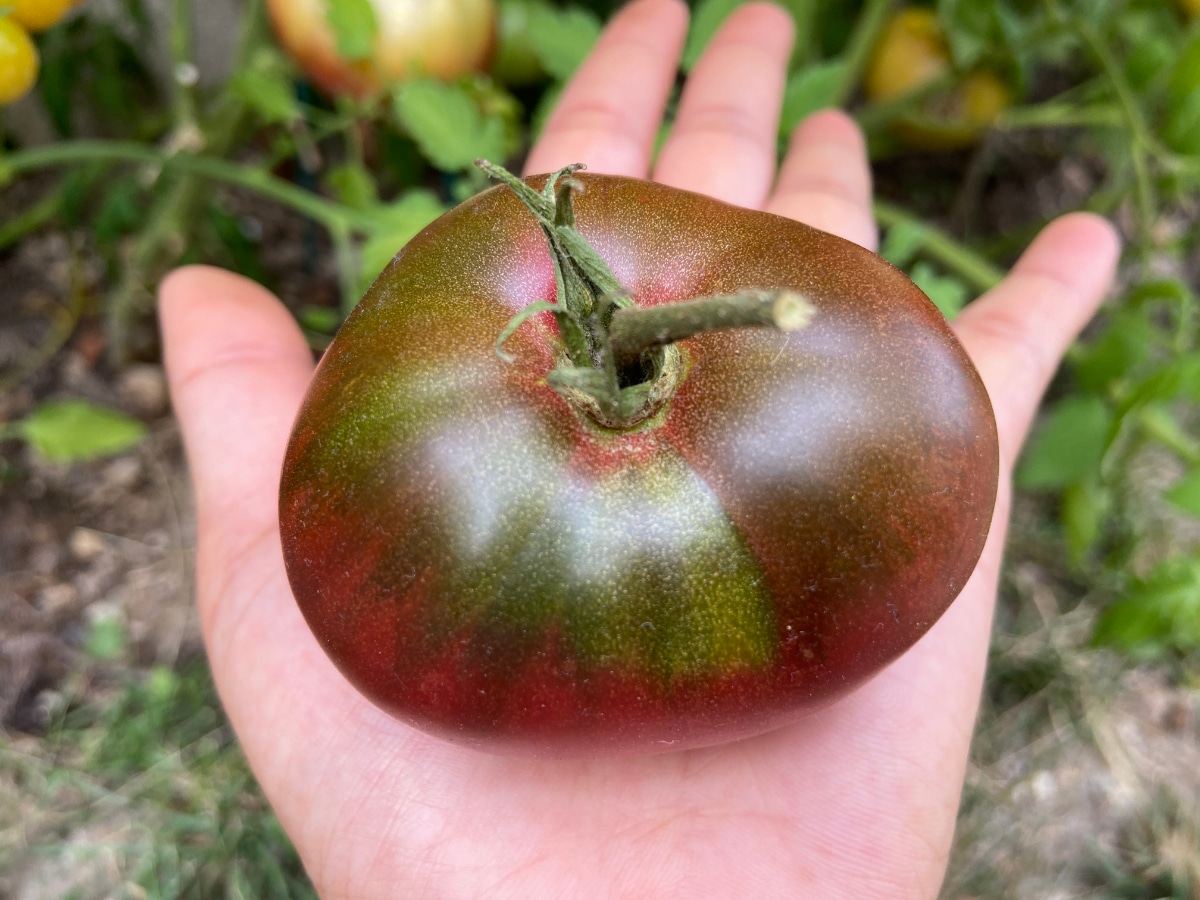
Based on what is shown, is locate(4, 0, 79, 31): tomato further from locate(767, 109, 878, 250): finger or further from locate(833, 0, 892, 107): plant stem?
locate(833, 0, 892, 107): plant stem

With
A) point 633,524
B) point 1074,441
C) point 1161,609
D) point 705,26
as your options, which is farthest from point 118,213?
point 1161,609

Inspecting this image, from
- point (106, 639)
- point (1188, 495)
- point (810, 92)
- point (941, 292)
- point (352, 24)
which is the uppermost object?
point (352, 24)

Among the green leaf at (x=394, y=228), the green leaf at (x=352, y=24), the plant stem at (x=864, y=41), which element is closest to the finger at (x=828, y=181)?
the plant stem at (x=864, y=41)

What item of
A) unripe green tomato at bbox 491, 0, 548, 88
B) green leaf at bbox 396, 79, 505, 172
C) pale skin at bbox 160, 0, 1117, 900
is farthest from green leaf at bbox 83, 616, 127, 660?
unripe green tomato at bbox 491, 0, 548, 88

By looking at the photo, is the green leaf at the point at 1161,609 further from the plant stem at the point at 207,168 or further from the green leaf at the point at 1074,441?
the plant stem at the point at 207,168

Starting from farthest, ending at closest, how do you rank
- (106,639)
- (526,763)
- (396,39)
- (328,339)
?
(328,339) < (106,639) < (396,39) < (526,763)

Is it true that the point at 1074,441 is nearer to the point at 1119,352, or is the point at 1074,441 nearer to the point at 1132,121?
the point at 1119,352

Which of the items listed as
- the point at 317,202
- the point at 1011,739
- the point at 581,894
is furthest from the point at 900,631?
the point at 1011,739
